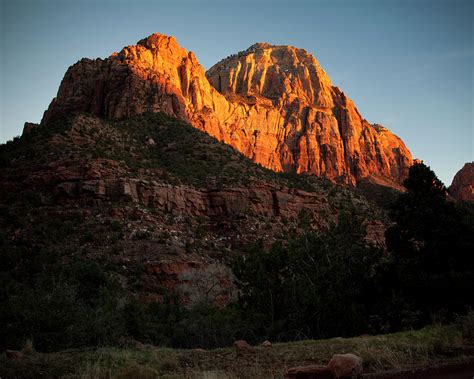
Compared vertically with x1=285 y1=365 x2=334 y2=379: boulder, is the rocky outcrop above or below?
above

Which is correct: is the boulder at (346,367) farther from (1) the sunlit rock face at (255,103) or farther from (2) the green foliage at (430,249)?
(1) the sunlit rock face at (255,103)

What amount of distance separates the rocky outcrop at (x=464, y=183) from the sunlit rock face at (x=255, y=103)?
13535 mm

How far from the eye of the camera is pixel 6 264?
27281 mm

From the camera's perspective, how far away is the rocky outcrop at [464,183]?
103 m

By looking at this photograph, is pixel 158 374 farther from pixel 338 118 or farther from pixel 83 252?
pixel 338 118

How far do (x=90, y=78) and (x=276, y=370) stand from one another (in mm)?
61440

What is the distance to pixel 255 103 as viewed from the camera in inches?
3748

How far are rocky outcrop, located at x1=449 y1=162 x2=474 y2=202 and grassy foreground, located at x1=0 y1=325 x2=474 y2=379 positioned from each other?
104 m

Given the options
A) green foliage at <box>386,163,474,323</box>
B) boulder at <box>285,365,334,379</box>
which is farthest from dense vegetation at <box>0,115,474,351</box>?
boulder at <box>285,365,334,379</box>

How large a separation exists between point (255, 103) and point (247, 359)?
8806cm

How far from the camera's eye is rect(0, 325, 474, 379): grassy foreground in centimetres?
890

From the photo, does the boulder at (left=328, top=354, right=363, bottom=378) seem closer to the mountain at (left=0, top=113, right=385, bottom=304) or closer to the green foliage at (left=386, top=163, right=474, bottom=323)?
the green foliage at (left=386, top=163, right=474, bottom=323)

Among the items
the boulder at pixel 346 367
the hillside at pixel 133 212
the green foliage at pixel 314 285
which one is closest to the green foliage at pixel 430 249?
the green foliage at pixel 314 285

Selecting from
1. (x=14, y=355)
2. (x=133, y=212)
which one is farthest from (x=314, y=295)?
(x=133, y=212)
